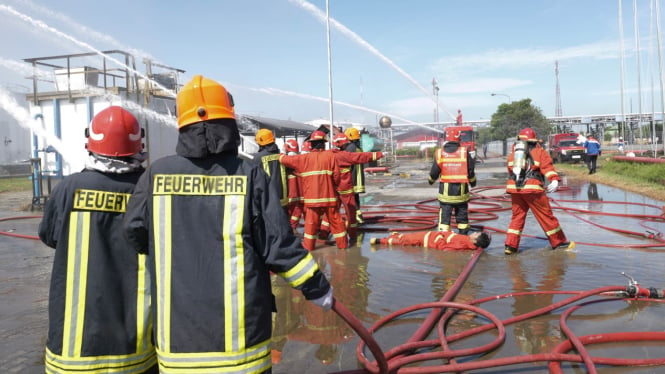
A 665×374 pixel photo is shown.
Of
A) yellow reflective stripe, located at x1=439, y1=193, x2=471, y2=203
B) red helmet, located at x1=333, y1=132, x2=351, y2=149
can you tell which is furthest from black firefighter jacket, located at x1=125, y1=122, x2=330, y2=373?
red helmet, located at x1=333, y1=132, x2=351, y2=149

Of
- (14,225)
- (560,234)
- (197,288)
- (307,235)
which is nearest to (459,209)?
(560,234)

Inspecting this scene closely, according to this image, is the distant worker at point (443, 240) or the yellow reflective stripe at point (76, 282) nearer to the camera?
the yellow reflective stripe at point (76, 282)

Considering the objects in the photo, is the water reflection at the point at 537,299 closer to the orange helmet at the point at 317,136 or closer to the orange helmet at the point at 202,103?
the orange helmet at the point at 202,103

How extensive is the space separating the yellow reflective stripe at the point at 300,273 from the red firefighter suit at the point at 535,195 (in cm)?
508

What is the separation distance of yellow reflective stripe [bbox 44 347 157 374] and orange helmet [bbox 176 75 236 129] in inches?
44.1

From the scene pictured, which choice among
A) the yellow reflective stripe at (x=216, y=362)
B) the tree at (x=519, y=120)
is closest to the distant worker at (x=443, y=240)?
the yellow reflective stripe at (x=216, y=362)

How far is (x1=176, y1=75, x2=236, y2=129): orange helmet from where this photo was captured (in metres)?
2.06

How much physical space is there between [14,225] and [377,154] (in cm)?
851

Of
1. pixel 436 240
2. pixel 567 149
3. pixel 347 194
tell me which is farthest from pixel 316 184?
pixel 567 149

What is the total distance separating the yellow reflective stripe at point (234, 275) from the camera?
1.96m

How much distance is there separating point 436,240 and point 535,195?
1.48 meters

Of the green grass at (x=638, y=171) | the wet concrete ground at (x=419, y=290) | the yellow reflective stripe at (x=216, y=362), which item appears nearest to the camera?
the yellow reflective stripe at (x=216, y=362)

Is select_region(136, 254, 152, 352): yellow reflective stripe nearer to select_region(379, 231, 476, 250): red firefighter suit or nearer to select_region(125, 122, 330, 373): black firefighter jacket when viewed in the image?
select_region(125, 122, 330, 373): black firefighter jacket

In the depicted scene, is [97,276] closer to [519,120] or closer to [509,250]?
[509,250]
